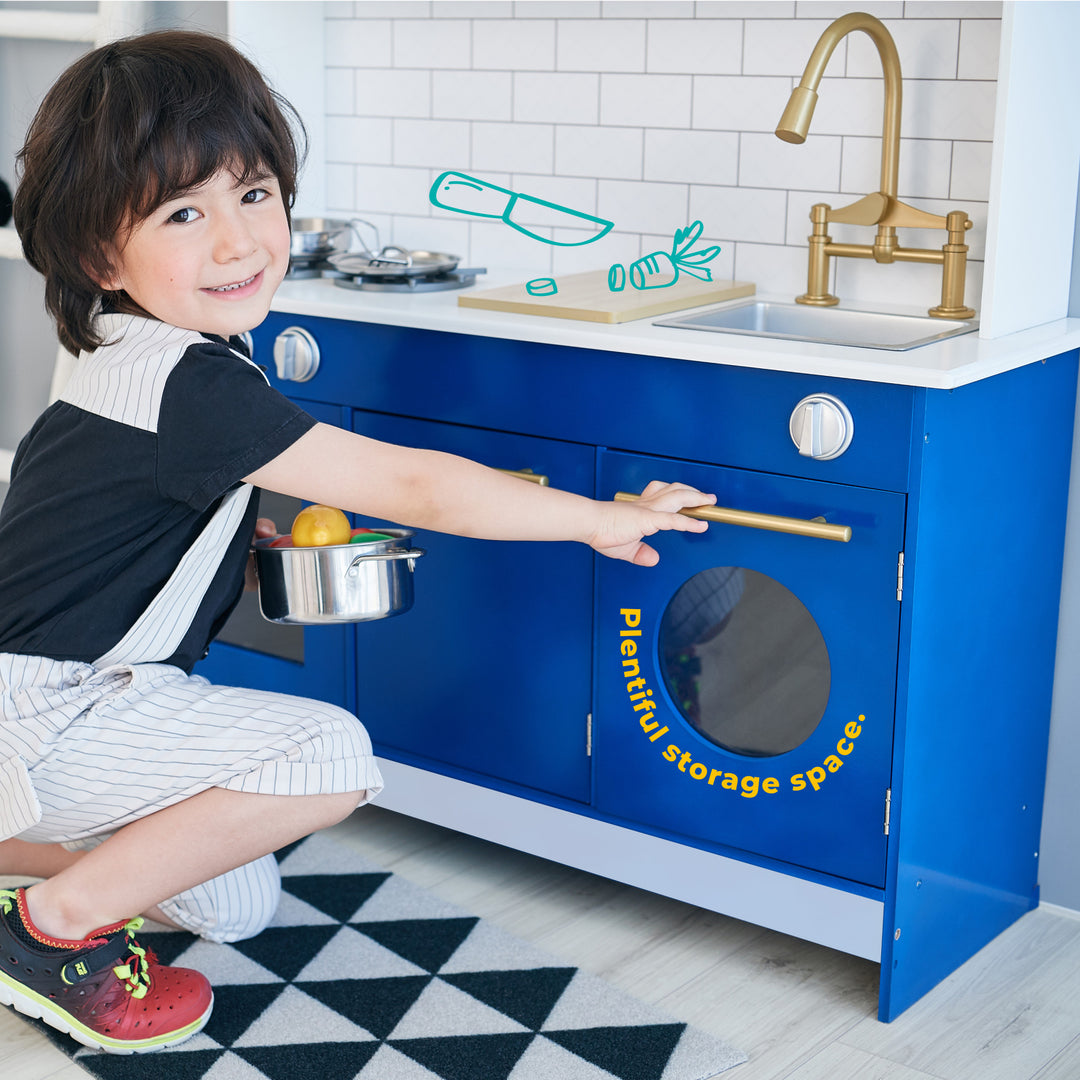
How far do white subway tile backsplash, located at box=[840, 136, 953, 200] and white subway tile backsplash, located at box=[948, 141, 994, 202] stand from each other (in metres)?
0.01

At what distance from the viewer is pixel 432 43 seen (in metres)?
2.76

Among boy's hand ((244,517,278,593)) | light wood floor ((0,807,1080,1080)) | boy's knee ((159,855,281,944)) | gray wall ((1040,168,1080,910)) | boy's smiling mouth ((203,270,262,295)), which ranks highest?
boy's smiling mouth ((203,270,262,295))

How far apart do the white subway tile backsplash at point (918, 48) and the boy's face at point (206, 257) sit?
3.27 ft

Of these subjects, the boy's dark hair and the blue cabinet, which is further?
the blue cabinet

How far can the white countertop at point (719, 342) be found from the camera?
1.72 meters

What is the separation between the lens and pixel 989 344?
6.19ft

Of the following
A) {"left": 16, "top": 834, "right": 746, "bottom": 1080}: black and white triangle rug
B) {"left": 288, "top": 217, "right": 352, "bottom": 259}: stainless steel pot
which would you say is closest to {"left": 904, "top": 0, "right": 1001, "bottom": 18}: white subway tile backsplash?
{"left": 288, "top": 217, "right": 352, "bottom": 259}: stainless steel pot

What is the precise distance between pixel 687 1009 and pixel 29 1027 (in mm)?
885

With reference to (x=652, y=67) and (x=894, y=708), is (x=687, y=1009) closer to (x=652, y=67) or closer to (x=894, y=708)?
(x=894, y=708)

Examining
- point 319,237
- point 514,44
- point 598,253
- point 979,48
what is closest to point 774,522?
point 979,48

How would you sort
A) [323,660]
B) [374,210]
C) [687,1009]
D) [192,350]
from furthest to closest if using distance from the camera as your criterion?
[374,210], [323,660], [687,1009], [192,350]

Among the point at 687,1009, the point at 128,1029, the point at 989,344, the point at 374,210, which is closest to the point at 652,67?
the point at 374,210

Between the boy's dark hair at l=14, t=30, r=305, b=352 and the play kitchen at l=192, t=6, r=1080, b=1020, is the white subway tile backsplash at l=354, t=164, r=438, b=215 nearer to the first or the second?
the play kitchen at l=192, t=6, r=1080, b=1020

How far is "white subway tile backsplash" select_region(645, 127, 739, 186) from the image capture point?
7.93 ft
